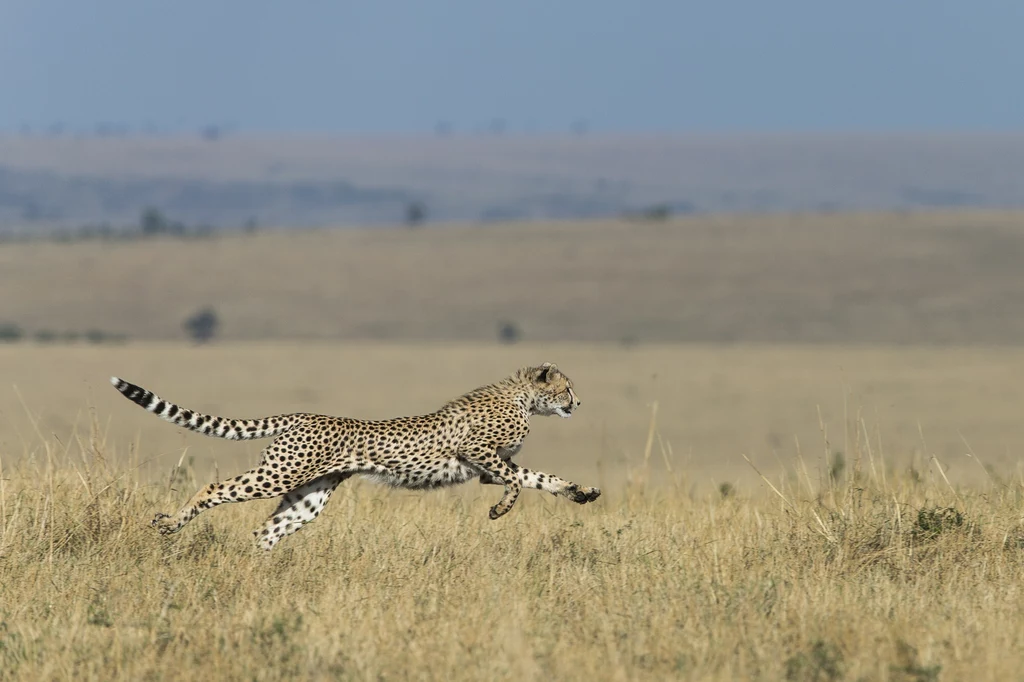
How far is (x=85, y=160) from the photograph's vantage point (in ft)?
568

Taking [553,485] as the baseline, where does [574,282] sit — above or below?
below

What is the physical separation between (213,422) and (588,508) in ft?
6.64

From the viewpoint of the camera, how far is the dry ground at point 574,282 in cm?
4888

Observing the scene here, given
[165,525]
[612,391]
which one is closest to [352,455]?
[165,525]

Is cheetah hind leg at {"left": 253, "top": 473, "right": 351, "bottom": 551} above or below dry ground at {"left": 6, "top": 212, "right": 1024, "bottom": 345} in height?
above

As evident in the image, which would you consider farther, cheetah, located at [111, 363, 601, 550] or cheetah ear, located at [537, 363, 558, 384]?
→ cheetah ear, located at [537, 363, 558, 384]

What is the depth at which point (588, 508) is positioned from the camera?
755cm

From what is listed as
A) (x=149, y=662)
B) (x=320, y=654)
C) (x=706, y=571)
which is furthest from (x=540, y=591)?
(x=149, y=662)

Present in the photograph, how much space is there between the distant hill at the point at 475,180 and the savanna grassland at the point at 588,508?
317ft

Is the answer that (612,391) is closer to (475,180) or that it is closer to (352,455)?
(352,455)

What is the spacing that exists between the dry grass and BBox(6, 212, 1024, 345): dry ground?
3937cm

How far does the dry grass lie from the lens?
14.8 feet

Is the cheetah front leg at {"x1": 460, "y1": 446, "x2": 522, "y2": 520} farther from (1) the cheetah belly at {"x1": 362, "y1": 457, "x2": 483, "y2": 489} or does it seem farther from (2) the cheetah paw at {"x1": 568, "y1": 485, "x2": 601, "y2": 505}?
(2) the cheetah paw at {"x1": 568, "y1": 485, "x2": 601, "y2": 505}

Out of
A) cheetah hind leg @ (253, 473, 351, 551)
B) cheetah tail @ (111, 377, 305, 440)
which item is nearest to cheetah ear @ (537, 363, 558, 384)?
cheetah hind leg @ (253, 473, 351, 551)
